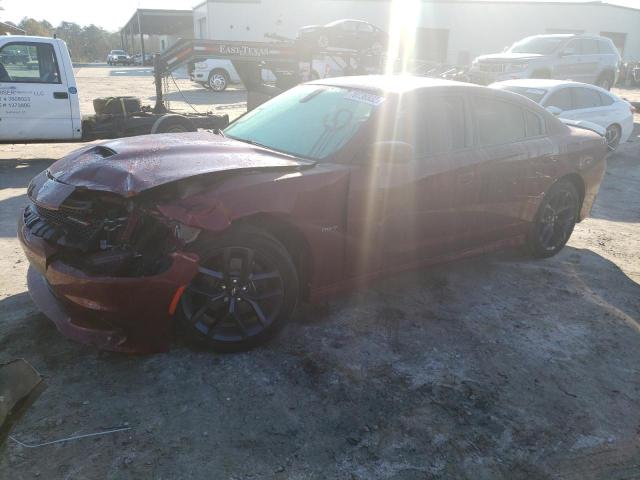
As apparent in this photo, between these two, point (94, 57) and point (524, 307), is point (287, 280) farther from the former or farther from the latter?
point (94, 57)

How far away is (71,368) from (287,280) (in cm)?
133

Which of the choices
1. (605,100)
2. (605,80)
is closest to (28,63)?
(605,100)

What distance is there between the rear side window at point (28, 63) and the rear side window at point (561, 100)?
8.11 metres

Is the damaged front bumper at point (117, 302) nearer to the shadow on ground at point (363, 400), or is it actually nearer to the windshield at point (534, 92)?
the shadow on ground at point (363, 400)

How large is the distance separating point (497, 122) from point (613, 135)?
7.51m

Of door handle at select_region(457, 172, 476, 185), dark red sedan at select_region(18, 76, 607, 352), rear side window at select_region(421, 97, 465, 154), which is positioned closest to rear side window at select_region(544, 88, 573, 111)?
dark red sedan at select_region(18, 76, 607, 352)

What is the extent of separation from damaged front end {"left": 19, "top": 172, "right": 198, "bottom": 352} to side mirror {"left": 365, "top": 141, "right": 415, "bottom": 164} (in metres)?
1.32

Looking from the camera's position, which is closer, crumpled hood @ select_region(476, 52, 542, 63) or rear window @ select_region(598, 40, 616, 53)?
crumpled hood @ select_region(476, 52, 542, 63)

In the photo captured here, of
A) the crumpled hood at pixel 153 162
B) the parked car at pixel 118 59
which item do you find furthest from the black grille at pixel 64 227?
the parked car at pixel 118 59

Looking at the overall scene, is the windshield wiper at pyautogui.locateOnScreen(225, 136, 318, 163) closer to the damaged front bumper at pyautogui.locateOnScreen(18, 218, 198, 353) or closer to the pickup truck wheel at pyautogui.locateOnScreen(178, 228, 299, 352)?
the pickup truck wheel at pyautogui.locateOnScreen(178, 228, 299, 352)

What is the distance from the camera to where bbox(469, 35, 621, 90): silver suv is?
13.7 metres

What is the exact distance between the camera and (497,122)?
14.2ft

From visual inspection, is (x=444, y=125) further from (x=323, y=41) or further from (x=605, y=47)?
(x=605, y=47)

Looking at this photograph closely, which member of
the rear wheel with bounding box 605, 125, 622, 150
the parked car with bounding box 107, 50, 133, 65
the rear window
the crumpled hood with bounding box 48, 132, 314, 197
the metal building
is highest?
the metal building
